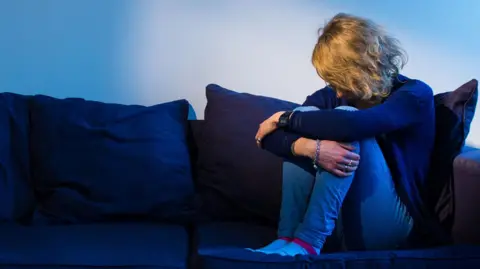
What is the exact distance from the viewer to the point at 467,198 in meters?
1.75

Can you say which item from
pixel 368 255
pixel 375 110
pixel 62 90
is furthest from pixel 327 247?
pixel 62 90

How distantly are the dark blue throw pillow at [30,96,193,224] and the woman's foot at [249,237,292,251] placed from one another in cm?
44

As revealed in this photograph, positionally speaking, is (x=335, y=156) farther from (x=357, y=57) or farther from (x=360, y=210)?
(x=357, y=57)

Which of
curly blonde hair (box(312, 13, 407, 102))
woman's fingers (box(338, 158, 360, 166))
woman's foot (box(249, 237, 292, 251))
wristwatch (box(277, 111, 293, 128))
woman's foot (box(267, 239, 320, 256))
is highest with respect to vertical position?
curly blonde hair (box(312, 13, 407, 102))

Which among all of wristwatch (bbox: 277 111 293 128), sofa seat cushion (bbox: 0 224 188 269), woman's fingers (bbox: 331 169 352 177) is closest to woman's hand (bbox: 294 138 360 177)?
woman's fingers (bbox: 331 169 352 177)

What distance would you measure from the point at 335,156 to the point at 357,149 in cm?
9

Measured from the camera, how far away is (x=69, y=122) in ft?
6.99

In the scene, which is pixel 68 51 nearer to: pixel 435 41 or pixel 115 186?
pixel 115 186

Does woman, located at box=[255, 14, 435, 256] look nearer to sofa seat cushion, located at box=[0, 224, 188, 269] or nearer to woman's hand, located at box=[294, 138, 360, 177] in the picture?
woman's hand, located at box=[294, 138, 360, 177]

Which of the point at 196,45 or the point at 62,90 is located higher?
the point at 196,45

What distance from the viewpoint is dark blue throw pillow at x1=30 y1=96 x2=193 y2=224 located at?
206cm

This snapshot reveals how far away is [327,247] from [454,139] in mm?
500

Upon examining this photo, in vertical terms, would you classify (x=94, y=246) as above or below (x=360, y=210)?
below

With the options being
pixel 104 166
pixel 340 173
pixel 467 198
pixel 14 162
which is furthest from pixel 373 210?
pixel 14 162
